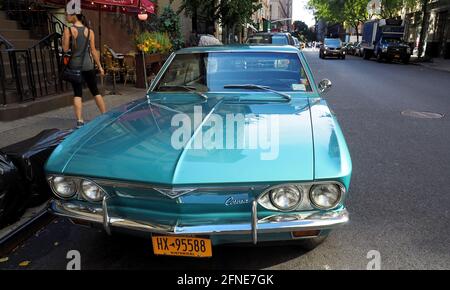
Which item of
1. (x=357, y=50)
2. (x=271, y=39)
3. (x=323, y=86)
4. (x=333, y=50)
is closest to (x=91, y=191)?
(x=323, y=86)

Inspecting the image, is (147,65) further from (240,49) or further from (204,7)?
(240,49)

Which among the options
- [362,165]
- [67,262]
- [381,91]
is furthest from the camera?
[381,91]

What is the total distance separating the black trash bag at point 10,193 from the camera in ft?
11.1

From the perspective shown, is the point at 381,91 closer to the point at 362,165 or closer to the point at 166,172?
the point at 362,165

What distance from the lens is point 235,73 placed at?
4164 mm

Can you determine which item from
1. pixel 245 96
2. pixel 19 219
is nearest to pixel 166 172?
pixel 245 96

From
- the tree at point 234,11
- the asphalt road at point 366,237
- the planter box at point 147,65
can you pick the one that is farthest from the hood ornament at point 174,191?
the tree at point 234,11

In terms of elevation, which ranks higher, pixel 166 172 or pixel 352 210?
pixel 166 172

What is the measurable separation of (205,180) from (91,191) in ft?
2.63

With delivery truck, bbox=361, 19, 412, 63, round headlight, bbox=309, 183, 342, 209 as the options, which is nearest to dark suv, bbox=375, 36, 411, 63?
delivery truck, bbox=361, 19, 412, 63

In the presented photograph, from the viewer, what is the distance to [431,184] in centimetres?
456

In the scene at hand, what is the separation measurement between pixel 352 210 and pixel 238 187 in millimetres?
1981

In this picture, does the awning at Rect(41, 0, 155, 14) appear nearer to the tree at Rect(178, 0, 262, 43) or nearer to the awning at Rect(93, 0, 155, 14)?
the awning at Rect(93, 0, 155, 14)

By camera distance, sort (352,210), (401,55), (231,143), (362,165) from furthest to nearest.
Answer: (401,55)
(362,165)
(352,210)
(231,143)
